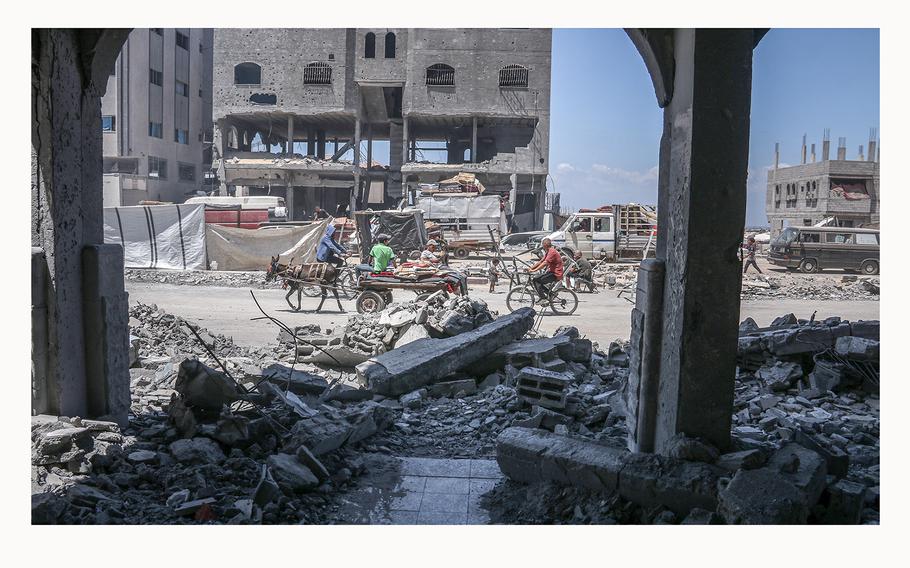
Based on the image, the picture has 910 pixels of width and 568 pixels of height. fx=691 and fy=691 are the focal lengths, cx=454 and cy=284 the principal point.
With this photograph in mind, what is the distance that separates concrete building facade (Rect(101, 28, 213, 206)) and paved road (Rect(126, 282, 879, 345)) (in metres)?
19.3

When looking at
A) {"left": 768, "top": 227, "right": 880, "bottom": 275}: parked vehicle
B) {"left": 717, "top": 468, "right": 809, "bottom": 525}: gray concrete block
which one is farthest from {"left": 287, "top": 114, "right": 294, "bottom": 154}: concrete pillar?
{"left": 717, "top": 468, "right": 809, "bottom": 525}: gray concrete block

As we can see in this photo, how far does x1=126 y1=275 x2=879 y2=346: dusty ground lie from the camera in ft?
37.6

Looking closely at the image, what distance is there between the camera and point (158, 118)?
120 feet

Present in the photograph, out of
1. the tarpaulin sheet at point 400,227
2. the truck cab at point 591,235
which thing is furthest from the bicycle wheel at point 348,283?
the truck cab at point 591,235

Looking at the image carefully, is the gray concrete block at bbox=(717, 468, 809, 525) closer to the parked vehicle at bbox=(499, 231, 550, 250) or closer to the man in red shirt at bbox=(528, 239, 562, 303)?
the man in red shirt at bbox=(528, 239, 562, 303)

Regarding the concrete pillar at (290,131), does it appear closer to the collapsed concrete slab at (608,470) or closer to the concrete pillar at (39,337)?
the concrete pillar at (39,337)

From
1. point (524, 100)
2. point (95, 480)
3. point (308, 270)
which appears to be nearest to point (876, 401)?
point (95, 480)

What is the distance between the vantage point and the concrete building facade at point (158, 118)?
3353 cm

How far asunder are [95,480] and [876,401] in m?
6.21

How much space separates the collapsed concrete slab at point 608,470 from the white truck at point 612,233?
1827 centimetres

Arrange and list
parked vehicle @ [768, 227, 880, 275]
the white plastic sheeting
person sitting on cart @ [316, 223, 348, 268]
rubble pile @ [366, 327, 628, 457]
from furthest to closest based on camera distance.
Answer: the white plastic sheeting, parked vehicle @ [768, 227, 880, 275], person sitting on cart @ [316, 223, 348, 268], rubble pile @ [366, 327, 628, 457]

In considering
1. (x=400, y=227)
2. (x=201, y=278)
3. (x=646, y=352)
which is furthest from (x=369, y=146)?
(x=646, y=352)

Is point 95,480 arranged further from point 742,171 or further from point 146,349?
point 146,349

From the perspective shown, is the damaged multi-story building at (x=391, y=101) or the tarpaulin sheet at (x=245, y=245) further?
the damaged multi-story building at (x=391, y=101)
